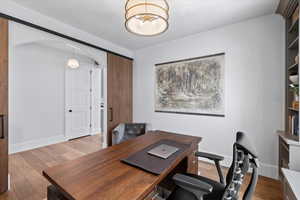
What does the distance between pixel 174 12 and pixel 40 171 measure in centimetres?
352

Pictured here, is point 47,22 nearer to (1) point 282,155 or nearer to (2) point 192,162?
(2) point 192,162

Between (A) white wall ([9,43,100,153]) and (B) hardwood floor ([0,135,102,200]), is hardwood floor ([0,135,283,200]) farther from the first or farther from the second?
(A) white wall ([9,43,100,153])

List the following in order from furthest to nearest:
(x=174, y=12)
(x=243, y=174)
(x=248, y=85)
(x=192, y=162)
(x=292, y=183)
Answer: (x=248, y=85) < (x=174, y=12) < (x=192, y=162) < (x=292, y=183) < (x=243, y=174)

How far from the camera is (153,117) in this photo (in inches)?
144

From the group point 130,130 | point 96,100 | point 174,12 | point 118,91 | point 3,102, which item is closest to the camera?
point 3,102

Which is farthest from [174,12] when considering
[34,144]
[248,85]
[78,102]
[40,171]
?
[34,144]

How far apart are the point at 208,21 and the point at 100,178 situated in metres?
2.84

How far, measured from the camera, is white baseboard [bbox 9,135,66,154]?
3.34m

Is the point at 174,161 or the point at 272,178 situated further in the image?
the point at 272,178

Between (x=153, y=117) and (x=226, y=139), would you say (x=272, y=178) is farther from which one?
(x=153, y=117)

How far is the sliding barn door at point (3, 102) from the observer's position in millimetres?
1863

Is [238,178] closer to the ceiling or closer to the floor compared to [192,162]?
closer to the ceiling

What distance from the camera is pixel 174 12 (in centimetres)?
225

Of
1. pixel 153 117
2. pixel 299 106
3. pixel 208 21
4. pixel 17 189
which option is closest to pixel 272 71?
pixel 299 106
